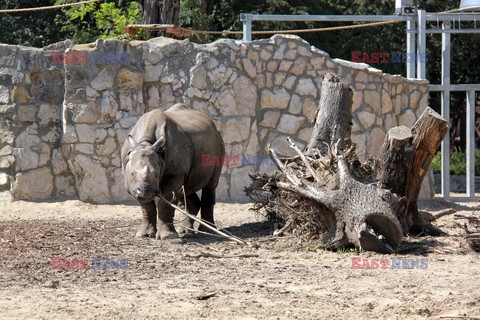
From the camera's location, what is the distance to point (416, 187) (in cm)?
915

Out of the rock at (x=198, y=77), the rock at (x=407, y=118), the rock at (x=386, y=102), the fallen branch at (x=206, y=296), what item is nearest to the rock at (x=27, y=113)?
the rock at (x=198, y=77)

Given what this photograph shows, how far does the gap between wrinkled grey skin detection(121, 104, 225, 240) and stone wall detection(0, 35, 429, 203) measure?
101 inches

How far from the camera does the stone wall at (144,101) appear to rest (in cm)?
1266

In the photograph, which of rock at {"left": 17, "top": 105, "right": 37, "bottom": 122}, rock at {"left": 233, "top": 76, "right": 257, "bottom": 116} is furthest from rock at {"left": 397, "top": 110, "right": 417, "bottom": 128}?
rock at {"left": 17, "top": 105, "right": 37, "bottom": 122}

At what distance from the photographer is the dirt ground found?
5.89m

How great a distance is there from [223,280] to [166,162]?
8.26ft

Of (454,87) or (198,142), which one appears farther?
(454,87)

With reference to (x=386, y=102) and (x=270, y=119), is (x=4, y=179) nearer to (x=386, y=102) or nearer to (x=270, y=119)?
(x=270, y=119)

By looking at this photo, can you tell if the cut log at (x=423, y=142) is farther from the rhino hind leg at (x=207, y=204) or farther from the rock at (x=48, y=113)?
the rock at (x=48, y=113)

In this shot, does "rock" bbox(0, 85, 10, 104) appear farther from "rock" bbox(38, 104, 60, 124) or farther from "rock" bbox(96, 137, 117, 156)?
"rock" bbox(96, 137, 117, 156)

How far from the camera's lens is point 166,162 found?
9.12m

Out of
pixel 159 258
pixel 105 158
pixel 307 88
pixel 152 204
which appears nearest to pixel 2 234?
pixel 152 204

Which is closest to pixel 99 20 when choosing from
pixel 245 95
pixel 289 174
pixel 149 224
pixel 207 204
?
pixel 245 95

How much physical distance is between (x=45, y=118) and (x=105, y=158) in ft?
3.83
